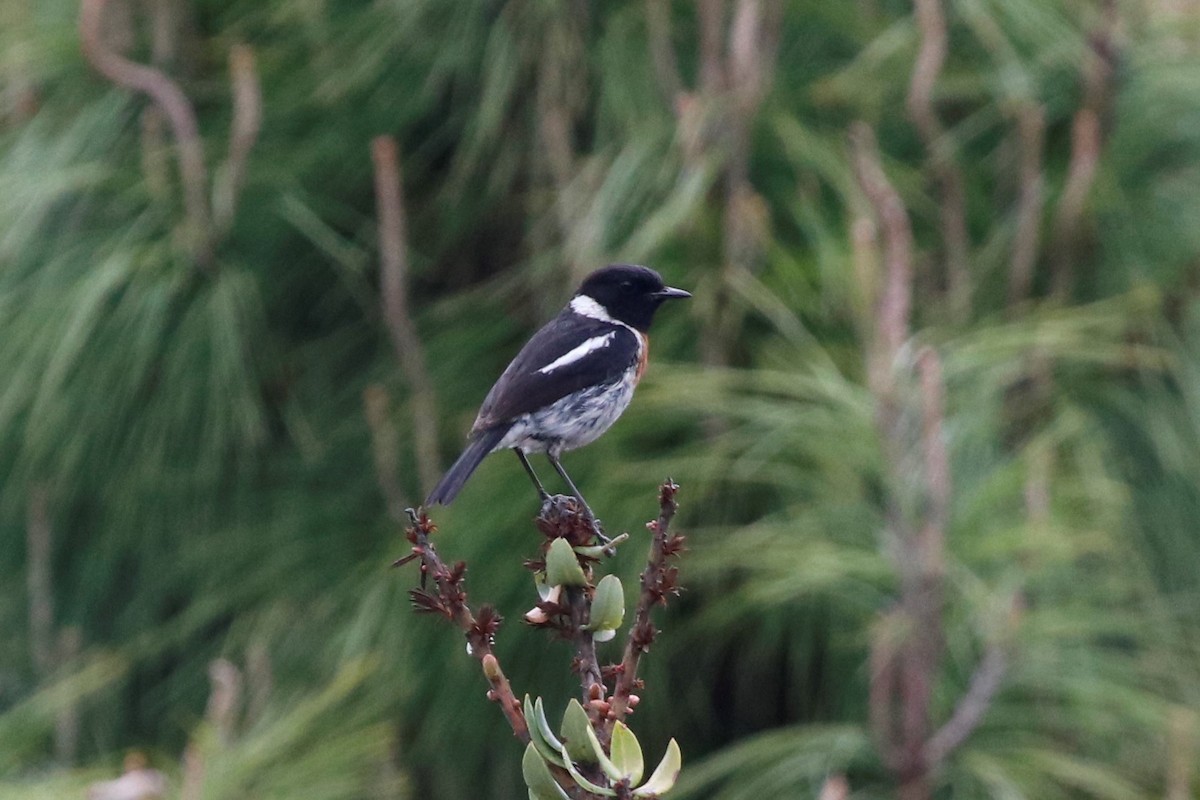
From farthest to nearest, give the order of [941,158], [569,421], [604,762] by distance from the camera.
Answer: [941,158]
[569,421]
[604,762]

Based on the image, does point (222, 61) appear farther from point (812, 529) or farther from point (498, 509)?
point (812, 529)

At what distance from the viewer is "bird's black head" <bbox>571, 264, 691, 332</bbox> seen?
2.01 metres

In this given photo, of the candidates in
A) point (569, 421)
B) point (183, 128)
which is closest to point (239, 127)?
point (183, 128)

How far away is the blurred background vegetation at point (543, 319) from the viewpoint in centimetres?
208

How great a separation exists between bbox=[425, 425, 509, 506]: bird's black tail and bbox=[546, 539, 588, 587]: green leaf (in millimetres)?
545

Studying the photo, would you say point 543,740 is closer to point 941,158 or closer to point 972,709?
point 972,709

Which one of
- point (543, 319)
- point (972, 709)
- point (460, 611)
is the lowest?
point (972, 709)

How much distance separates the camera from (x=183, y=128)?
233 cm

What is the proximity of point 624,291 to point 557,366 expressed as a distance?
0.67 feet

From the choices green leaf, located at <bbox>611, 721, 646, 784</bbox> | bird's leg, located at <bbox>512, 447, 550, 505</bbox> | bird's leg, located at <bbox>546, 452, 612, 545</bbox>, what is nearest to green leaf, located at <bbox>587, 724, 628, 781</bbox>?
green leaf, located at <bbox>611, 721, 646, 784</bbox>

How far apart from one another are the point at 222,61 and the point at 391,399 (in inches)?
24.8

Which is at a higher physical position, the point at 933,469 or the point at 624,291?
the point at 624,291

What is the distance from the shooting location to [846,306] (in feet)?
7.29

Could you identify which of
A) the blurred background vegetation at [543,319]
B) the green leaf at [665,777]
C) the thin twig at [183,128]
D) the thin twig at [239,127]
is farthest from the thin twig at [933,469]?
the thin twig at [183,128]
